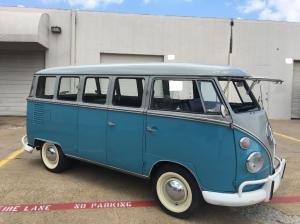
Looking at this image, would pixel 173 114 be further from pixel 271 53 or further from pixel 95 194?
pixel 271 53

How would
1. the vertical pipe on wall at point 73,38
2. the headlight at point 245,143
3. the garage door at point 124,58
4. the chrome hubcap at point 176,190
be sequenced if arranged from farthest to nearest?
1. the garage door at point 124,58
2. the vertical pipe on wall at point 73,38
3. the chrome hubcap at point 176,190
4. the headlight at point 245,143

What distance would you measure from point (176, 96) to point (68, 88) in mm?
2594

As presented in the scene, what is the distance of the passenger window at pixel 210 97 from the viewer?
5.16 m

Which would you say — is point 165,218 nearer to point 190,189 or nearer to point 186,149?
point 190,189

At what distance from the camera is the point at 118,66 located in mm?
6316

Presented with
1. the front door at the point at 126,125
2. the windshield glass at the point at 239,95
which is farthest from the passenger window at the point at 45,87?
the windshield glass at the point at 239,95

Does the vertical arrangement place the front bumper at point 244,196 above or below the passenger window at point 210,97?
below

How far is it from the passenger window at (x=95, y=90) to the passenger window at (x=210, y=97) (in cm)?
179

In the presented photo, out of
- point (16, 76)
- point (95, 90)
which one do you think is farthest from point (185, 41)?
point (95, 90)

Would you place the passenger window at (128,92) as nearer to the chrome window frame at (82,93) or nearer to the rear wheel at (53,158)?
the chrome window frame at (82,93)

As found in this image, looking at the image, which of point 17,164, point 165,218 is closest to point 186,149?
point 165,218

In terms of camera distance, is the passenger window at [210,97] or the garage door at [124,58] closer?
the passenger window at [210,97]

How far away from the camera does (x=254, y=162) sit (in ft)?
16.6

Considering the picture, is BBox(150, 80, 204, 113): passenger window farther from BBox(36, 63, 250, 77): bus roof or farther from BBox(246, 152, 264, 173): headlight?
BBox(246, 152, 264, 173): headlight
